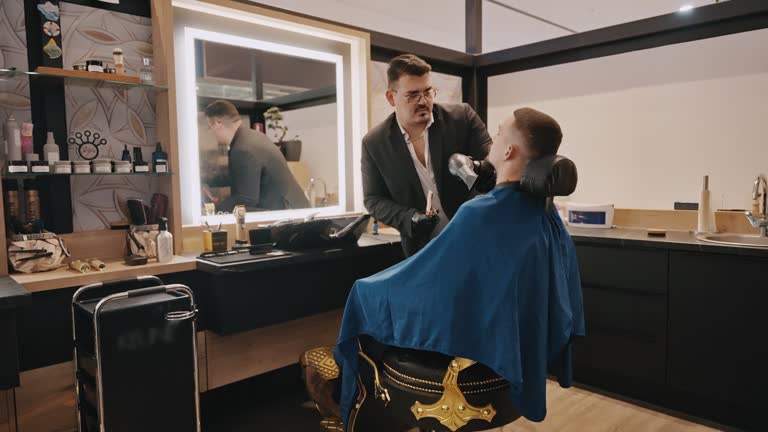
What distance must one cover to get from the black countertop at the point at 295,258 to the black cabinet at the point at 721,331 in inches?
56.5

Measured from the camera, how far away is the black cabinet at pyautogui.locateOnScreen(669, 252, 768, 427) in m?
2.39

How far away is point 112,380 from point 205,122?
4.22 feet

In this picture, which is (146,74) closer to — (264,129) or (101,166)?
(101,166)

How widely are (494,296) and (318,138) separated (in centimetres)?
186

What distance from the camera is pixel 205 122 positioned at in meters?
2.64

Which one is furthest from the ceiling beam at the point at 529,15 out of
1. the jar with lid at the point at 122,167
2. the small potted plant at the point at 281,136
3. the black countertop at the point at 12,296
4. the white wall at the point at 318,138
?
the black countertop at the point at 12,296

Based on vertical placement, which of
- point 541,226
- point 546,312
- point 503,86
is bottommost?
point 546,312

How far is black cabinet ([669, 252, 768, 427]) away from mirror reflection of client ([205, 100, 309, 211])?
2.03 meters

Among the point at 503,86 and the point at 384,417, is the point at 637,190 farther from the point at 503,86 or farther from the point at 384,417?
the point at 384,417

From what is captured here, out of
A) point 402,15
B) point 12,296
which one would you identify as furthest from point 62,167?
point 402,15

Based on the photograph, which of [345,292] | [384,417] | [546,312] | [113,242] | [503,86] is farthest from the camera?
[503,86]

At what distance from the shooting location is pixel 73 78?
220cm

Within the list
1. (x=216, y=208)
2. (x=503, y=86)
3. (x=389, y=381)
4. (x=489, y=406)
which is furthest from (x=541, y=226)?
(x=503, y=86)

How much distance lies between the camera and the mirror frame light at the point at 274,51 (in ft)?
8.46
